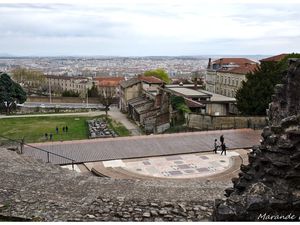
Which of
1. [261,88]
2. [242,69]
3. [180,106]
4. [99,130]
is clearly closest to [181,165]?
[261,88]

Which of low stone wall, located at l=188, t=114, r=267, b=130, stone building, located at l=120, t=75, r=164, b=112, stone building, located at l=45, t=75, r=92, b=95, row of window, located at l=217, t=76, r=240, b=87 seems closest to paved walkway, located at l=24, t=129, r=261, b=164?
low stone wall, located at l=188, t=114, r=267, b=130

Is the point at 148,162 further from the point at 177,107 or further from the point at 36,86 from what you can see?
the point at 36,86

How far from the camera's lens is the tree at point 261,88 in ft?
102

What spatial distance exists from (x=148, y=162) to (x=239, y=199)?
42.4 feet

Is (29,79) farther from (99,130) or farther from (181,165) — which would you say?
(181,165)

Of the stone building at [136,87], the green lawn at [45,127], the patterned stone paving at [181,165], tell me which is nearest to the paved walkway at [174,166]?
the patterned stone paving at [181,165]

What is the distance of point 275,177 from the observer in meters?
7.79

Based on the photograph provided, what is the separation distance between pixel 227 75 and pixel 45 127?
29.6 m

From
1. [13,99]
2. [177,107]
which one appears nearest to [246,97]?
[177,107]

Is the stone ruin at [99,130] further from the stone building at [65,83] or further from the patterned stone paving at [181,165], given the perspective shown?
the stone building at [65,83]

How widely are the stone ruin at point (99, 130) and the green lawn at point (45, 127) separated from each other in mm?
574

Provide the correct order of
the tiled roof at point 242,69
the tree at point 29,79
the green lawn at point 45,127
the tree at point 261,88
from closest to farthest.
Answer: the tree at point 261,88 → the green lawn at point 45,127 → the tiled roof at point 242,69 → the tree at point 29,79

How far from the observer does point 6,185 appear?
13.2 m

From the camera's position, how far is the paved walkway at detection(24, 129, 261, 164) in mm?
21500
